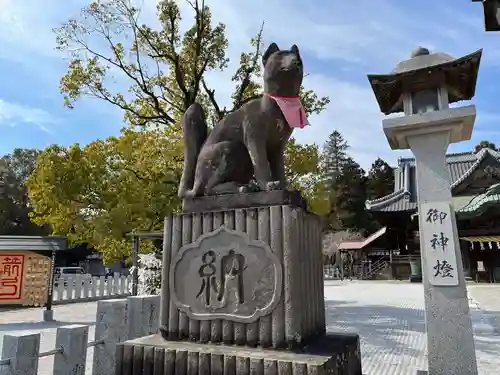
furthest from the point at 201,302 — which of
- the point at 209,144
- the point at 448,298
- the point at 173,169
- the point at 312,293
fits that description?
the point at 173,169

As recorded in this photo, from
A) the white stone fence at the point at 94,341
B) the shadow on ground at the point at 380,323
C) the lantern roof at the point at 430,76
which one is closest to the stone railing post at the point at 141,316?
the white stone fence at the point at 94,341

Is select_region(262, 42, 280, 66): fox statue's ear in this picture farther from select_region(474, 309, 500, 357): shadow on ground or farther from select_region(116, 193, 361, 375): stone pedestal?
select_region(474, 309, 500, 357): shadow on ground

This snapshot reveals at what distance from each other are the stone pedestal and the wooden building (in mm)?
18359

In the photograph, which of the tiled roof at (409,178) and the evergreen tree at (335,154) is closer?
the tiled roof at (409,178)

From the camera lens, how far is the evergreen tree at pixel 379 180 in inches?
1512

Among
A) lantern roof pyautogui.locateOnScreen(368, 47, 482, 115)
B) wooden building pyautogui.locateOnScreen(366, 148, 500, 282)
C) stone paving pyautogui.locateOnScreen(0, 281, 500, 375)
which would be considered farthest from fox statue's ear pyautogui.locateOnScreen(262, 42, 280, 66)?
wooden building pyautogui.locateOnScreen(366, 148, 500, 282)

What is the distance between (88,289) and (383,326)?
1141 centimetres

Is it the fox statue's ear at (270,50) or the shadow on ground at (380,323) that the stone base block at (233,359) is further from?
the shadow on ground at (380,323)

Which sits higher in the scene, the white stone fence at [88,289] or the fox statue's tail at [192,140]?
the fox statue's tail at [192,140]

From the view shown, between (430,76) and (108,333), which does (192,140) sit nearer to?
(108,333)

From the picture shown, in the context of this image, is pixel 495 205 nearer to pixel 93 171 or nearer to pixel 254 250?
pixel 93 171

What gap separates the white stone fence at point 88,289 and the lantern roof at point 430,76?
43.0 feet

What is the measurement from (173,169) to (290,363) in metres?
7.64

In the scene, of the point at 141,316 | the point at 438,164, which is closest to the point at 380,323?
the point at 438,164
